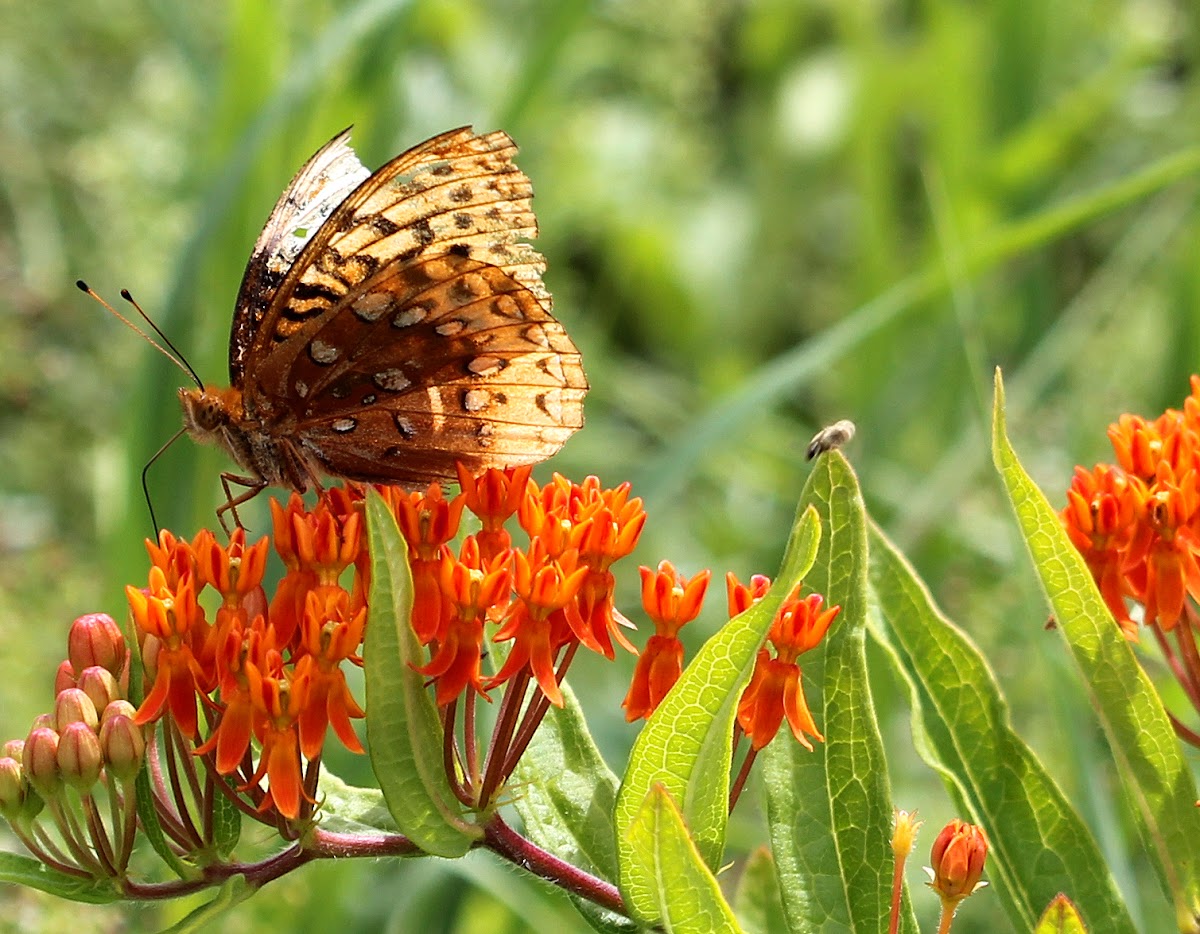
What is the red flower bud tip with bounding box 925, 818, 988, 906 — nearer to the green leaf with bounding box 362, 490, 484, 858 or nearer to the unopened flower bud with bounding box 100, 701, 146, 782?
the green leaf with bounding box 362, 490, 484, 858

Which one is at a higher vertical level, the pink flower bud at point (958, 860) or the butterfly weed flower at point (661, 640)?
the butterfly weed flower at point (661, 640)

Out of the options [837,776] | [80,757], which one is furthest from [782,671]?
[80,757]

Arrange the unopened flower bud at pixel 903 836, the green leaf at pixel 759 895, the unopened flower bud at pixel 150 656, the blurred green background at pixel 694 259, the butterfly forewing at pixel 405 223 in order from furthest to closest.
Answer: the blurred green background at pixel 694 259 < the butterfly forewing at pixel 405 223 < the green leaf at pixel 759 895 < the unopened flower bud at pixel 150 656 < the unopened flower bud at pixel 903 836

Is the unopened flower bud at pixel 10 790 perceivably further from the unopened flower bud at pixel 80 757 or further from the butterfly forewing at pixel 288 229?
the butterfly forewing at pixel 288 229

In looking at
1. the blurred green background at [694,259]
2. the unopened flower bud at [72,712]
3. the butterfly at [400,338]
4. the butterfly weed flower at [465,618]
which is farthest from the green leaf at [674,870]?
the blurred green background at [694,259]

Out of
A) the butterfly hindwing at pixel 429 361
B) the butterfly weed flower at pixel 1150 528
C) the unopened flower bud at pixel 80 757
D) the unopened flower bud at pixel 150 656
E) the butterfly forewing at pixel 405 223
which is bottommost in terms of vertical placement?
the unopened flower bud at pixel 80 757

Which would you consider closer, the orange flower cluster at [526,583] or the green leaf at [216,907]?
the green leaf at [216,907]

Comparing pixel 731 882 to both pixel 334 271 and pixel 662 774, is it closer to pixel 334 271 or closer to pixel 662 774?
pixel 334 271

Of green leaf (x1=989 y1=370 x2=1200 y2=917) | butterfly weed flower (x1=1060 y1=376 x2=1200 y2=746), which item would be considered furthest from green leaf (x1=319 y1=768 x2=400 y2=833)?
butterfly weed flower (x1=1060 y1=376 x2=1200 y2=746)

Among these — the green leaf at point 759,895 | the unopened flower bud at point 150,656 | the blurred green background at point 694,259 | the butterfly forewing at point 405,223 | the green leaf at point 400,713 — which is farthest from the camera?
the blurred green background at point 694,259

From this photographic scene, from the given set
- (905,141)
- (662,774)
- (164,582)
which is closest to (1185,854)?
(662,774)
